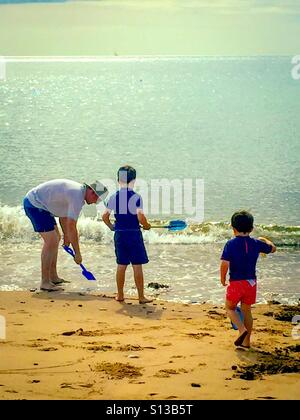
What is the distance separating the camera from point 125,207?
353 inches

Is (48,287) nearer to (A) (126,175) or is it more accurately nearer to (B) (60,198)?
(B) (60,198)

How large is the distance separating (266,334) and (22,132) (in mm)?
34853

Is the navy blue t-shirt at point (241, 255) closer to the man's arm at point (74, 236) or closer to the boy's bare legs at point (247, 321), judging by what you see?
the boy's bare legs at point (247, 321)

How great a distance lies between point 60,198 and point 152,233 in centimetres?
476

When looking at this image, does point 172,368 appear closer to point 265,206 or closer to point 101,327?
point 101,327

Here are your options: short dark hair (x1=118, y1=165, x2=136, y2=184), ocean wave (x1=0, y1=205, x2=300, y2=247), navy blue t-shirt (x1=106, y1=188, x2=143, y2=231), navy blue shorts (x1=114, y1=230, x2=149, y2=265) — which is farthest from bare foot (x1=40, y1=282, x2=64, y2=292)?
ocean wave (x1=0, y1=205, x2=300, y2=247)

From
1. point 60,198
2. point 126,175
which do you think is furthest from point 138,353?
point 60,198

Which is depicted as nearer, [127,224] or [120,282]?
[127,224]

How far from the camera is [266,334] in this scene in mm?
7672

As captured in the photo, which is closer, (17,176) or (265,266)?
(265,266)

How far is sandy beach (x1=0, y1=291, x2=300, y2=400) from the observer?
569cm

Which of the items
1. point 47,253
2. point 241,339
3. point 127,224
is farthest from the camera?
point 47,253

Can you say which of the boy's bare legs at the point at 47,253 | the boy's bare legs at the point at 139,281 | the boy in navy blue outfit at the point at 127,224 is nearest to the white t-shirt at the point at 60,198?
the boy's bare legs at the point at 47,253
